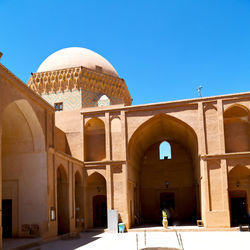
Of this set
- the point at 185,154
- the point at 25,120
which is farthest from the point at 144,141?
the point at 25,120

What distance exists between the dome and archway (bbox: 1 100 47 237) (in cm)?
1003

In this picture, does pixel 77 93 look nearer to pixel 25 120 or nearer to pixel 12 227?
pixel 25 120

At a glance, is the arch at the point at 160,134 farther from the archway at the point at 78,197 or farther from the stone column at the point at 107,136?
the archway at the point at 78,197

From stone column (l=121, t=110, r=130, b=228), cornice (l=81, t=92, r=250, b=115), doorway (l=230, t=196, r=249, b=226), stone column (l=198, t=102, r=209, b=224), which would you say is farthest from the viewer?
doorway (l=230, t=196, r=249, b=226)

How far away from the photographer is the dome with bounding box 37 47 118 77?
81.5 ft

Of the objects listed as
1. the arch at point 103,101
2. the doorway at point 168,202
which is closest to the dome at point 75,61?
the arch at point 103,101

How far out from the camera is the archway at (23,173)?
15047mm

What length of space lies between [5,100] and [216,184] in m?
11.5

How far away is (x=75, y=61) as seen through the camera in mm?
24859

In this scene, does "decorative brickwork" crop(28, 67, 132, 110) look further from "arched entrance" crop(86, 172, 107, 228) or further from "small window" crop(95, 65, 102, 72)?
"arched entrance" crop(86, 172, 107, 228)

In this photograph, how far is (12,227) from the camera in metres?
15.3

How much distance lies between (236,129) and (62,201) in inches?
390

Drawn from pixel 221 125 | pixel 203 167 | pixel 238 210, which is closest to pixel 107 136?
pixel 203 167

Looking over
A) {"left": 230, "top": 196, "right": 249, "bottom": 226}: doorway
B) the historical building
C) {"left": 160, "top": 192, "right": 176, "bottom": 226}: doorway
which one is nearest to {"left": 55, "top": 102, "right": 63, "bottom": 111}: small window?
the historical building
